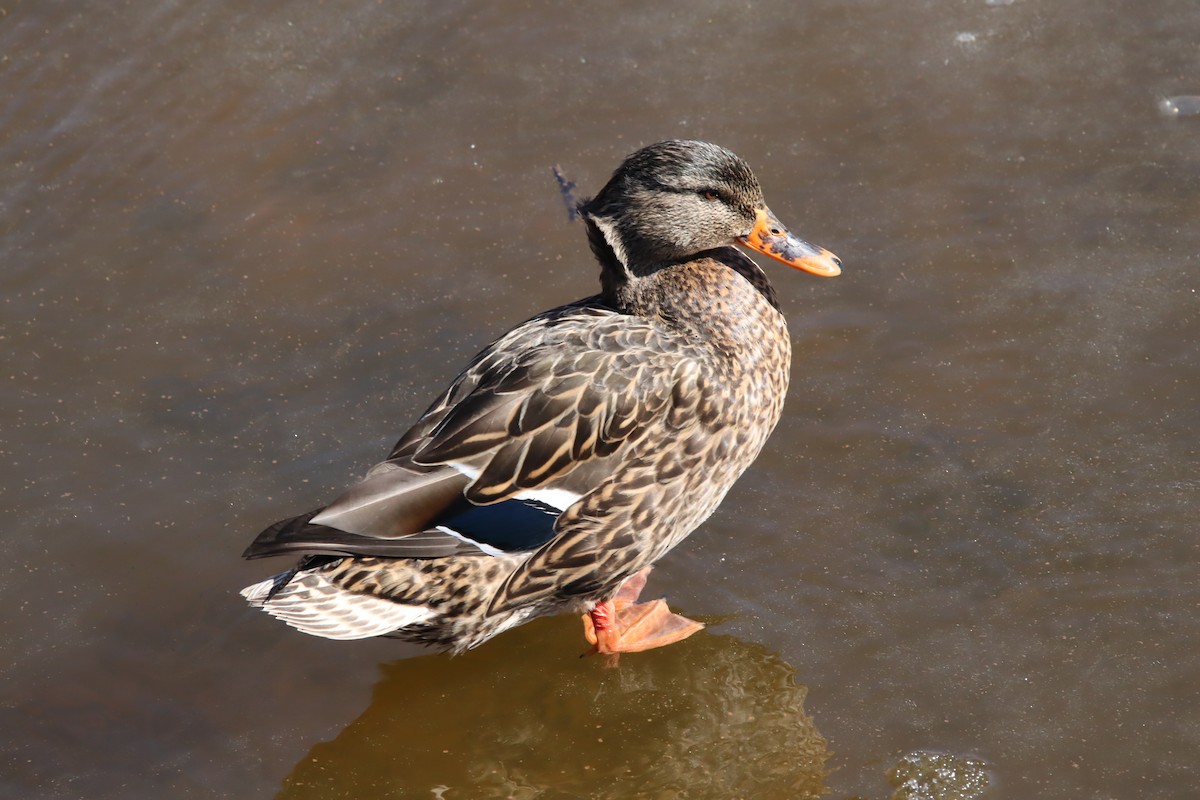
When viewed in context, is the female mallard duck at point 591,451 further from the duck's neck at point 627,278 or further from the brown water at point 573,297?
the brown water at point 573,297

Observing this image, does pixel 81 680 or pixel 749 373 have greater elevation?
pixel 749 373

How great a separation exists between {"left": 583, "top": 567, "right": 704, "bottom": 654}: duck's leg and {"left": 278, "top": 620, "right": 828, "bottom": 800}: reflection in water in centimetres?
6

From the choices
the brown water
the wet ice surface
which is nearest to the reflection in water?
the brown water

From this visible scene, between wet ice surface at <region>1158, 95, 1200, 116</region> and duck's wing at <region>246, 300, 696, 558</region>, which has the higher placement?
duck's wing at <region>246, 300, 696, 558</region>

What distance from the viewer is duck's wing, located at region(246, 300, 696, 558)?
4.26m

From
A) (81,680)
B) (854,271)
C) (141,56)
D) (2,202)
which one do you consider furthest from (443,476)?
(141,56)

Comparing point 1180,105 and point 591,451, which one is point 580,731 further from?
point 1180,105

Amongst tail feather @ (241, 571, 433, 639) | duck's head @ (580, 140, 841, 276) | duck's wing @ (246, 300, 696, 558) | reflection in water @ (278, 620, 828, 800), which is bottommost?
reflection in water @ (278, 620, 828, 800)

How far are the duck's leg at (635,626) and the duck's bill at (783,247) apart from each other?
48.5 inches

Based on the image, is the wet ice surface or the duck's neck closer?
the duck's neck

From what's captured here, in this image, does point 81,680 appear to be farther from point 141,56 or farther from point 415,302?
point 141,56

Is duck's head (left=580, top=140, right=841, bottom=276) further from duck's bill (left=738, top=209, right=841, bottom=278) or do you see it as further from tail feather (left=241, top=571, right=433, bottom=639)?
tail feather (left=241, top=571, right=433, bottom=639)

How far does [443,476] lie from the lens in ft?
14.1

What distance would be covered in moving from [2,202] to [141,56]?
3.54 ft
